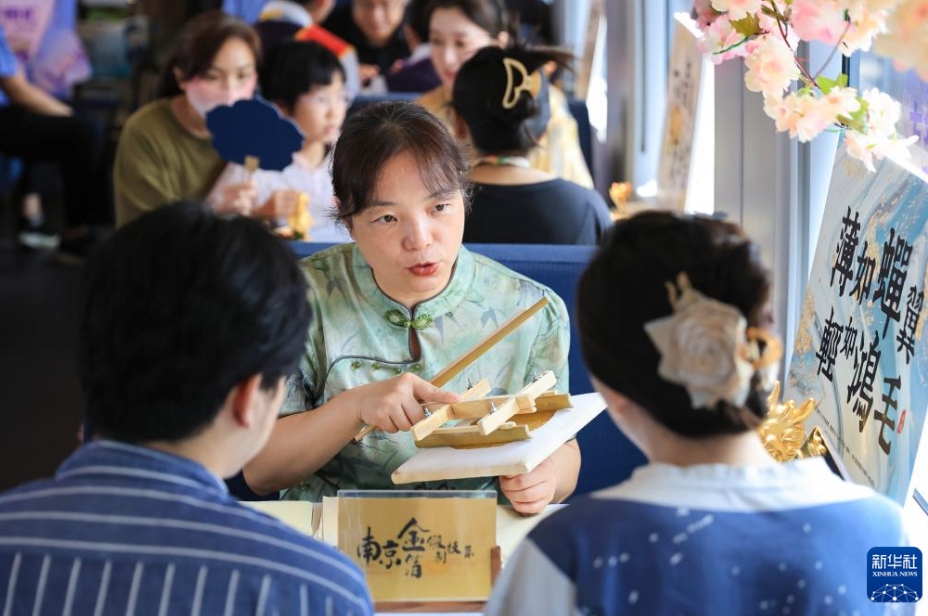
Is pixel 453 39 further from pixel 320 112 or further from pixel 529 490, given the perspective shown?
pixel 529 490

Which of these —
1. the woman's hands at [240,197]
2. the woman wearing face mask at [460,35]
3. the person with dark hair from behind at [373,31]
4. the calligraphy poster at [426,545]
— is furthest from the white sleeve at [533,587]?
the person with dark hair from behind at [373,31]

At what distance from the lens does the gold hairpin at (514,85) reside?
292cm

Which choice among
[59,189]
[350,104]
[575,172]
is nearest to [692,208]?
[575,172]

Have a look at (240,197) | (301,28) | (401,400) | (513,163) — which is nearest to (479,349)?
(401,400)

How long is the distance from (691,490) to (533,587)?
0.51 feet

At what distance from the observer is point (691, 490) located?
1.04 meters

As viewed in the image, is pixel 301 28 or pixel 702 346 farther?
pixel 301 28

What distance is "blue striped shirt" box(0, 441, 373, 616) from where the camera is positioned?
1.00 m

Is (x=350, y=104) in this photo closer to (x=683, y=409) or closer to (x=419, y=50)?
(x=419, y=50)

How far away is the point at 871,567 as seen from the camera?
1.11 m

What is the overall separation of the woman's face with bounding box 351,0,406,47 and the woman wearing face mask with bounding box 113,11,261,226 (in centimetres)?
220

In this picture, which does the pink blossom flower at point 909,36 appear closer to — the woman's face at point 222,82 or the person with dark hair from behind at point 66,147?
the woman's face at point 222,82

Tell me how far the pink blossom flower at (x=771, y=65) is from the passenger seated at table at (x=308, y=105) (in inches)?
78.7

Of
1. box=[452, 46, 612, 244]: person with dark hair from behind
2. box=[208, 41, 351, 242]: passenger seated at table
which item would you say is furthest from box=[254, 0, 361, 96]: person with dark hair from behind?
box=[452, 46, 612, 244]: person with dark hair from behind
